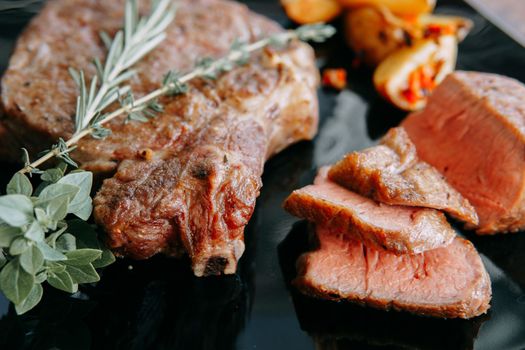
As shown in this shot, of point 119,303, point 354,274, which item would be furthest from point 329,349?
point 119,303

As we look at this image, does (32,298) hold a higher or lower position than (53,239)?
lower

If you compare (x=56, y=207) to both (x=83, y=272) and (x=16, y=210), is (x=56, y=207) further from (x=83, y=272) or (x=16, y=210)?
(x=83, y=272)

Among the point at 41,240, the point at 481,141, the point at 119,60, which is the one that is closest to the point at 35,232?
the point at 41,240

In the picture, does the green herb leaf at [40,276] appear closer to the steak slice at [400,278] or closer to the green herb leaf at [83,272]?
the green herb leaf at [83,272]

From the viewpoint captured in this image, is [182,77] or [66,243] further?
[182,77]

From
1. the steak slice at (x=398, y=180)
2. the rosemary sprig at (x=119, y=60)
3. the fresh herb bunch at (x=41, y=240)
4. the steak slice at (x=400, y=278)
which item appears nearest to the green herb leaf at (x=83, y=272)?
the fresh herb bunch at (x=41, y=240)

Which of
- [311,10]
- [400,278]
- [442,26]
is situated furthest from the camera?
[311,10]

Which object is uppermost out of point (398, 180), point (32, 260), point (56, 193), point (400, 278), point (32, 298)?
point (56, 193)
